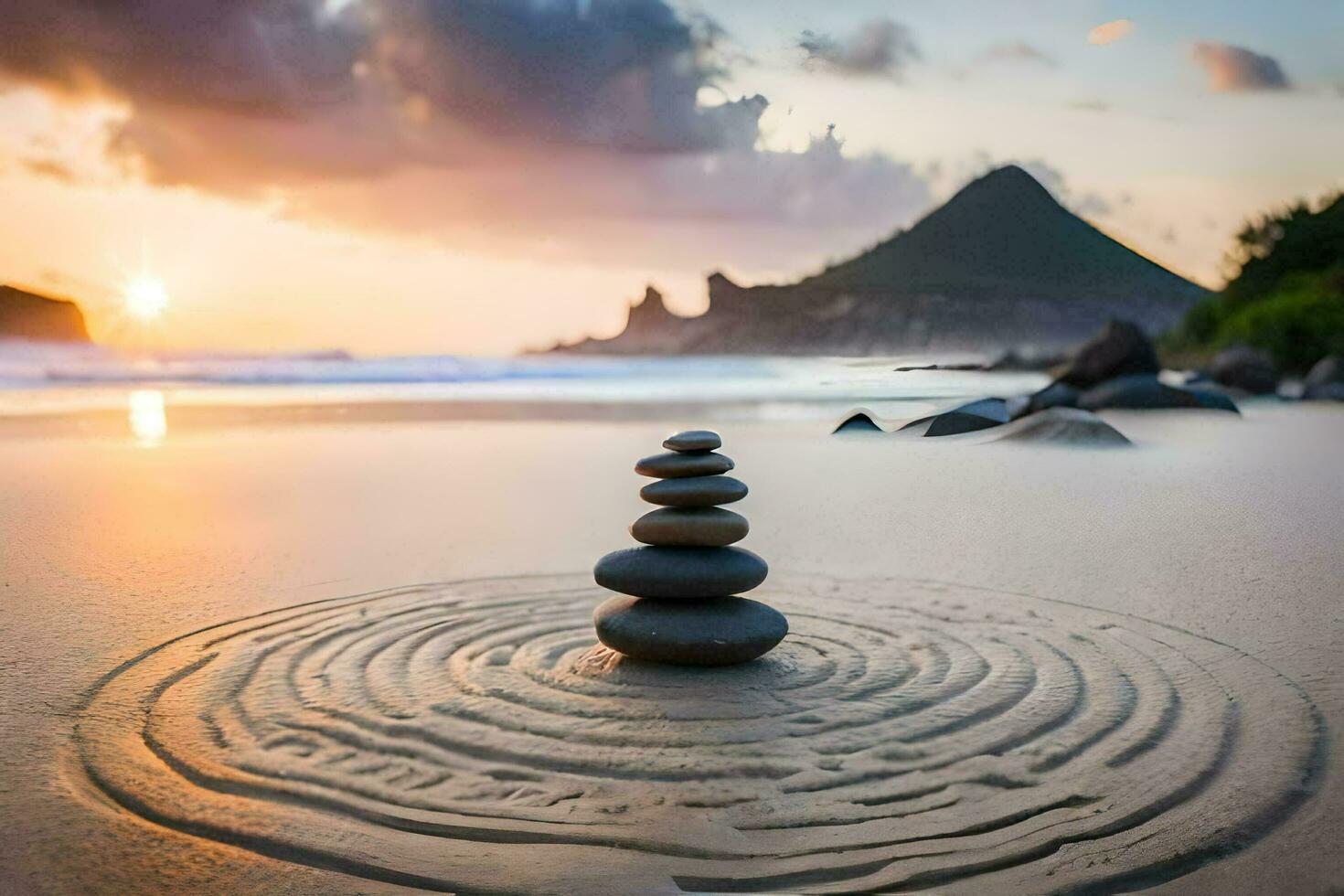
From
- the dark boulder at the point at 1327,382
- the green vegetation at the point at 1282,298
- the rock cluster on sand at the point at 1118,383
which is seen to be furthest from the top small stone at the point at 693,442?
the green vegetation at the point at 1282,298

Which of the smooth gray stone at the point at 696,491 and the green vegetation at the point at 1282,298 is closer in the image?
the smooth gray stone at the point at 696,491

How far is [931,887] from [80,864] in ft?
8.29

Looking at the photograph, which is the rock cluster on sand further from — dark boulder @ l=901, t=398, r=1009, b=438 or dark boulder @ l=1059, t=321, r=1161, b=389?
dark boulder @ l=901, t=398, r=1009, b=438

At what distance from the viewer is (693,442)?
19.3 ft

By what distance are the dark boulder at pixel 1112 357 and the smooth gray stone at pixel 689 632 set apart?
79.2 feet

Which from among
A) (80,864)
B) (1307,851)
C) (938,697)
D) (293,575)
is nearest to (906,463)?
(293,575)

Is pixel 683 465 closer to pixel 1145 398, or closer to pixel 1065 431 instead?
pixel 1065 431

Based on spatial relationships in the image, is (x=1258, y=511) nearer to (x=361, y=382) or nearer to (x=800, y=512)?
(x=800, y=512)

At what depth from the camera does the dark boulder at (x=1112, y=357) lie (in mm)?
27594

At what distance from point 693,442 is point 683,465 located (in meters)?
0.14

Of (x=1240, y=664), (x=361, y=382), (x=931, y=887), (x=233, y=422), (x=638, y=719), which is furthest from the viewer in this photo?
(x=361, y=382)

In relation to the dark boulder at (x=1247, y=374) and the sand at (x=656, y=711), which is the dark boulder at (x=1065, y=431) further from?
the dark boulder at (x=1247, y=374)

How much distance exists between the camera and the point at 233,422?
20.4 m

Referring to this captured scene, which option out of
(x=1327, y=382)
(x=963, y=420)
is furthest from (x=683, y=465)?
(x=1327, y=382)
